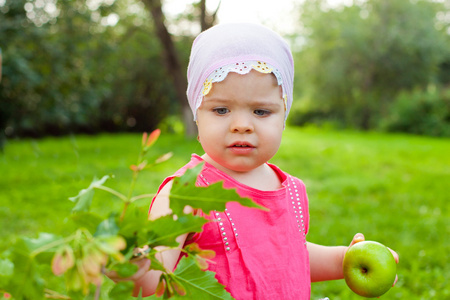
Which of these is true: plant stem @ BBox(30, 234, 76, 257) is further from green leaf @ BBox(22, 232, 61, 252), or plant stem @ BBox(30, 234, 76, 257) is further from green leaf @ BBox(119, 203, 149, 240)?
green leaf @ BBox(119, 203, 149, 240)

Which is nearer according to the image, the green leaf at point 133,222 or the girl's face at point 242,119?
the green leaf at point 133,222

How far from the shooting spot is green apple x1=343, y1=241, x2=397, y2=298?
5.28ft

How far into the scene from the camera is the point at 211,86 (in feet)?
5.11

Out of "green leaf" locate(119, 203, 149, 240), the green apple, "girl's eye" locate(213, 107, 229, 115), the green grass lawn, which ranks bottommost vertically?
the green grass lawn

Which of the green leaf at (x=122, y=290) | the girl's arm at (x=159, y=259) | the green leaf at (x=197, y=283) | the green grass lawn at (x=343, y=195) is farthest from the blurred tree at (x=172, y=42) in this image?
the green leaf at (x=122, y=290)

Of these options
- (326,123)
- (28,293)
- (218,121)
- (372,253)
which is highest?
(218,121)

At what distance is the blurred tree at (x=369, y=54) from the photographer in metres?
22.5

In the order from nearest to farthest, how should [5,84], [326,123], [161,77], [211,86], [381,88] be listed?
1. [211,86]
2. [5,84]
3. [161,77]
4. [381,88]
5. [326,123]

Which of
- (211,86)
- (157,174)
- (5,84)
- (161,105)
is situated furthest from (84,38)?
(211,86)

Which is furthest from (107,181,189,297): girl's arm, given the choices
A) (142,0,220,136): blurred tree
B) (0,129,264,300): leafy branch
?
(142,0,220,136): blurred tree

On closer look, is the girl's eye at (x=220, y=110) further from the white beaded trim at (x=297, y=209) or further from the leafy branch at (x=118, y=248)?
the leafy branch at (x=118, y=248)

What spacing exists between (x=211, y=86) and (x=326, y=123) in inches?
1037

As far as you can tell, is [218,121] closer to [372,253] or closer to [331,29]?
[372,253]

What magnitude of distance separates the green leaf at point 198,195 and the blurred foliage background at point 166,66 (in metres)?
9.94
